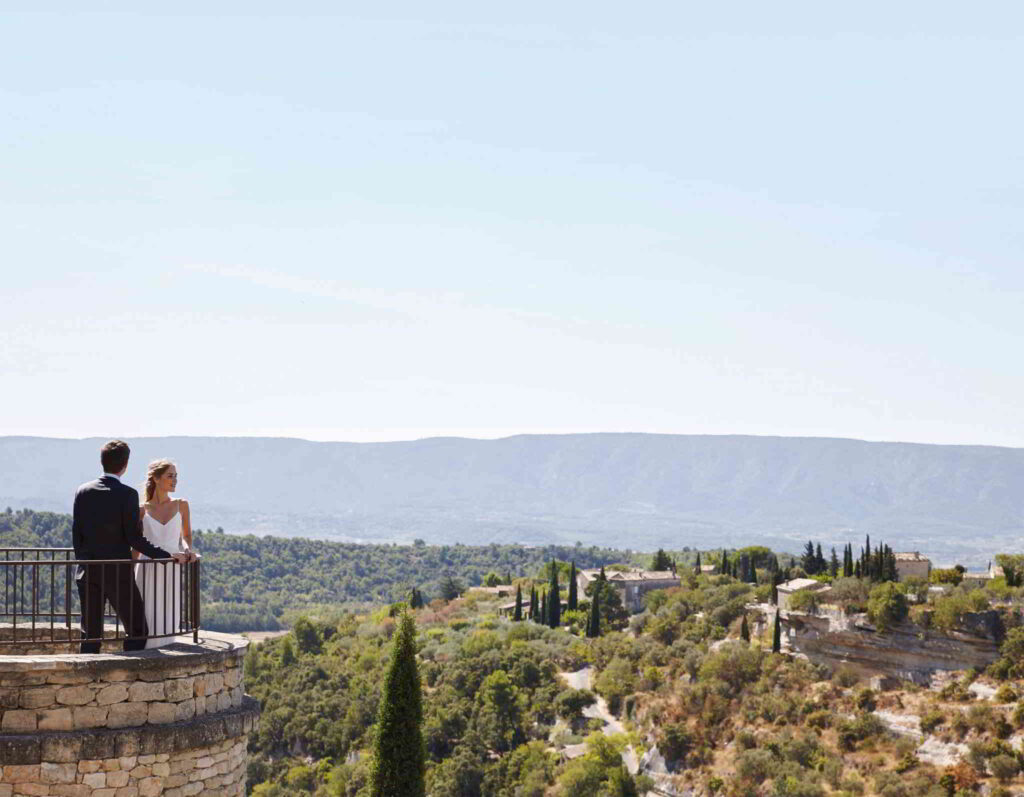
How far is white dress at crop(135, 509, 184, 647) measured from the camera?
765 centimetres

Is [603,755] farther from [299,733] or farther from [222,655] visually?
[222,655]

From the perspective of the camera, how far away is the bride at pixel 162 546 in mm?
7664

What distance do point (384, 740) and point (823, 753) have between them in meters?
23.0

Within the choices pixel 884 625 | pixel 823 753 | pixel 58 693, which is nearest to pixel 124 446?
pixel 58 693

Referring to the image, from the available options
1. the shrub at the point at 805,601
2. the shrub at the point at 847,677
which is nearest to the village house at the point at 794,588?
the shrub at the point at 805,601

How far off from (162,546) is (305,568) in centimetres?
14825

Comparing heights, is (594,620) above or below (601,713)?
above

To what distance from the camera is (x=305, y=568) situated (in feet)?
501

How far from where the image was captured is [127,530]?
24.5 ft

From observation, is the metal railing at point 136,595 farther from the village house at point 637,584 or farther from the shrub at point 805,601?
the village house at point 637,584

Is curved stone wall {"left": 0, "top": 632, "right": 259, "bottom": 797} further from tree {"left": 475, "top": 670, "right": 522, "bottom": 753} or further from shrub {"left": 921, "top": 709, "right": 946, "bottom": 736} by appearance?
tree {"left": 475, "top": 670, "right": 522, "bottom": 753}

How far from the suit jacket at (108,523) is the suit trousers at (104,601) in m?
0.11

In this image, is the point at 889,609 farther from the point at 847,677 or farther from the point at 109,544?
the point at 109,544

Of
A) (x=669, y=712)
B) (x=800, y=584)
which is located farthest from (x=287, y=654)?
(x=800, y=584)
